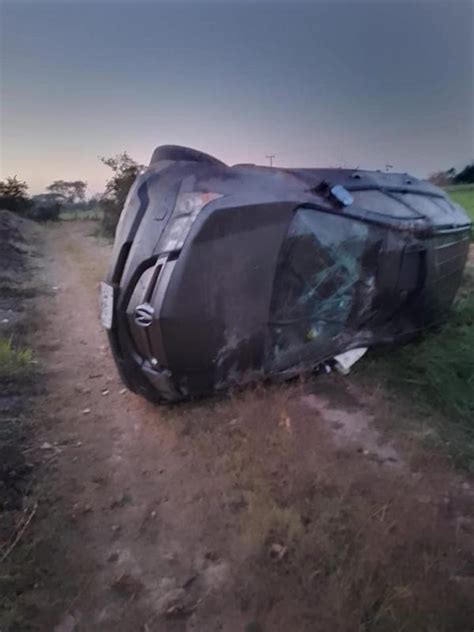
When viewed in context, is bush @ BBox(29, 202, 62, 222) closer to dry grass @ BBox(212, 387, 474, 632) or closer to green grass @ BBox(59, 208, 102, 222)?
green grass @ BBox(59, 208, 102, 222)

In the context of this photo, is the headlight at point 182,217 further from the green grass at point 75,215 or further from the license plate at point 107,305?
the green grass at point 75,215

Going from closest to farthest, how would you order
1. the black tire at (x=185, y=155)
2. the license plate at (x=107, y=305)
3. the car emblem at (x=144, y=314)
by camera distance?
the car emblem at (x=144, y=314)
the license plate at (x=107, y=305)
the black tire at (x=185, y=155)

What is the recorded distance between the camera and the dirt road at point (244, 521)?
180 cm

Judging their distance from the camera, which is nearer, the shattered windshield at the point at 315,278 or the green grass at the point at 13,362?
the shattered windshield at the point at 315,278

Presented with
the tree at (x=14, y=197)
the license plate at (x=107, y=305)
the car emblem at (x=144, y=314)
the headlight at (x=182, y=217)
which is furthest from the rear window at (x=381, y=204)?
the tree at (x=14, y=197)

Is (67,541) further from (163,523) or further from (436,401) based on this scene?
(436,401)

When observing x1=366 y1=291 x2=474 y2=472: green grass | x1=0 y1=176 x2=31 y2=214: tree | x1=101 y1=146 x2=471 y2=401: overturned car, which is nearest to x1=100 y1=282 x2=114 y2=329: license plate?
x1=101 y1=146 x2=471 y2=401: overturned car

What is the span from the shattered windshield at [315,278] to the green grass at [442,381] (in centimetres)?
61

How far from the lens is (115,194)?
51.2 feet

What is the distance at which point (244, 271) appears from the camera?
286 centimetres

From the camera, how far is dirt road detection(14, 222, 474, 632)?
5.90ft

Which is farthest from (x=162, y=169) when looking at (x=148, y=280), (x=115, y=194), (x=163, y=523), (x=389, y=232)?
(x=115, y=194)

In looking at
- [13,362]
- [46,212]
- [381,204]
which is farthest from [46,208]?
[381,204]

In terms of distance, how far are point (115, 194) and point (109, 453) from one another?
13871mm
